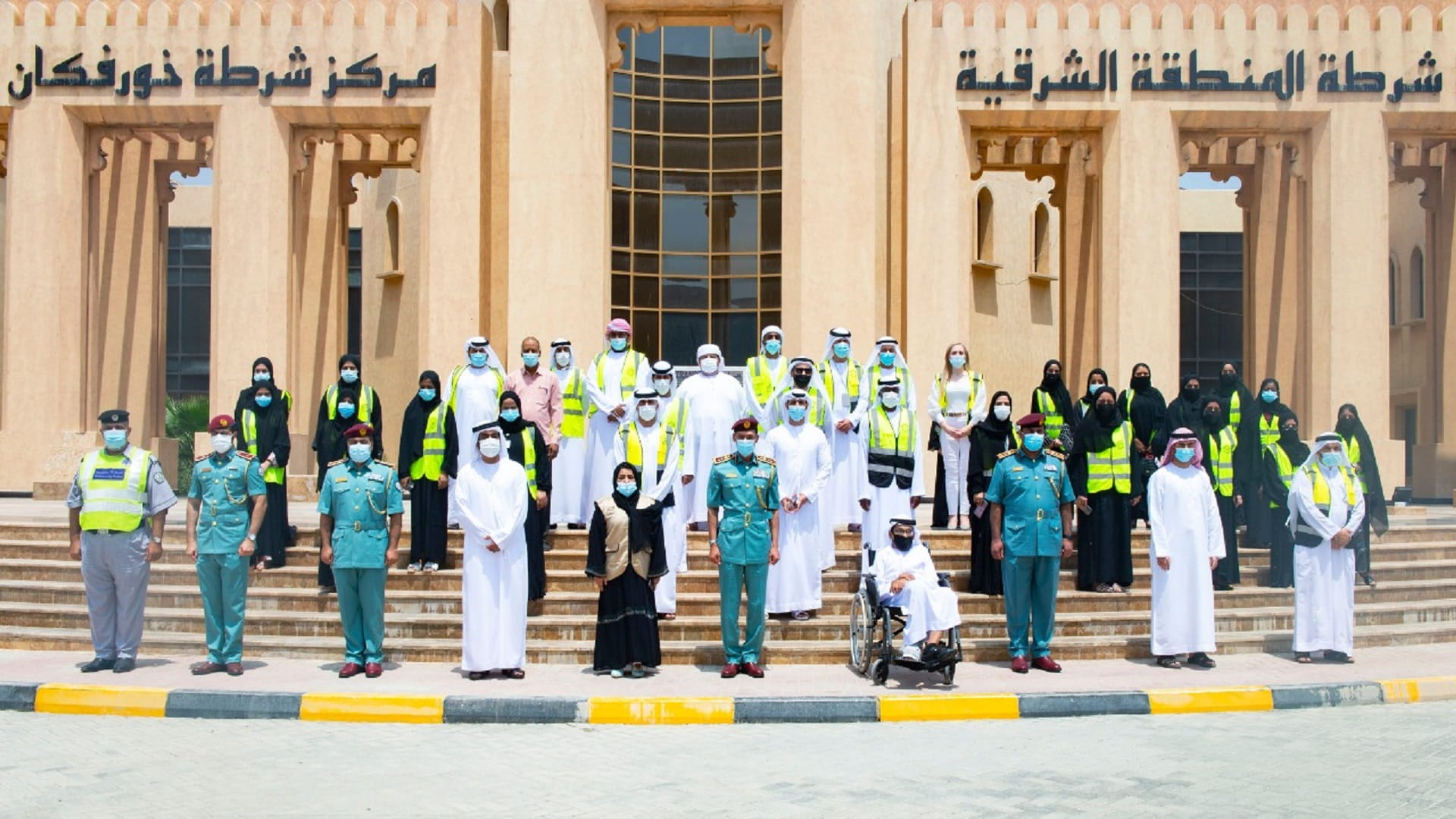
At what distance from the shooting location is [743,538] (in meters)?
10.4

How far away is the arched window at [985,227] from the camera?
3100cm

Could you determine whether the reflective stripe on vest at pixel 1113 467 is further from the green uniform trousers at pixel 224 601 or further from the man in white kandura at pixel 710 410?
the green uniform trousers at pixel 224 601

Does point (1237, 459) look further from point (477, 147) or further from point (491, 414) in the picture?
point (477, 147)

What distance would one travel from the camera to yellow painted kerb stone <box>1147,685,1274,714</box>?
377 inches

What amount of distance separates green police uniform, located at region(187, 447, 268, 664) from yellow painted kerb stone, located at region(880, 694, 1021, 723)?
188 inches

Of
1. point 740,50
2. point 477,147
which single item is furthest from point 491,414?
point 740,50

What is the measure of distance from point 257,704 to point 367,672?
997 mm

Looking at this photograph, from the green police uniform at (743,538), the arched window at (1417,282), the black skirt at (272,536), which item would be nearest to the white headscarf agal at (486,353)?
the black skirt at (272,536)

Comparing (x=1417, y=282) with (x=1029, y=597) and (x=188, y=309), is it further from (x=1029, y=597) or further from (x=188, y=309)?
(x=188, y=309)

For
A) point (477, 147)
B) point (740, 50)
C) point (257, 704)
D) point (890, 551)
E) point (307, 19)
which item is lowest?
point (257, 704)

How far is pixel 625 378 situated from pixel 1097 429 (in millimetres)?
4237

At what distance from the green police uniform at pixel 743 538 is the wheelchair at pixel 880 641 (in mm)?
706

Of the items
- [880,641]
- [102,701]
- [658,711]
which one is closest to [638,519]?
[658,711]

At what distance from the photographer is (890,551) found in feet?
33.3
